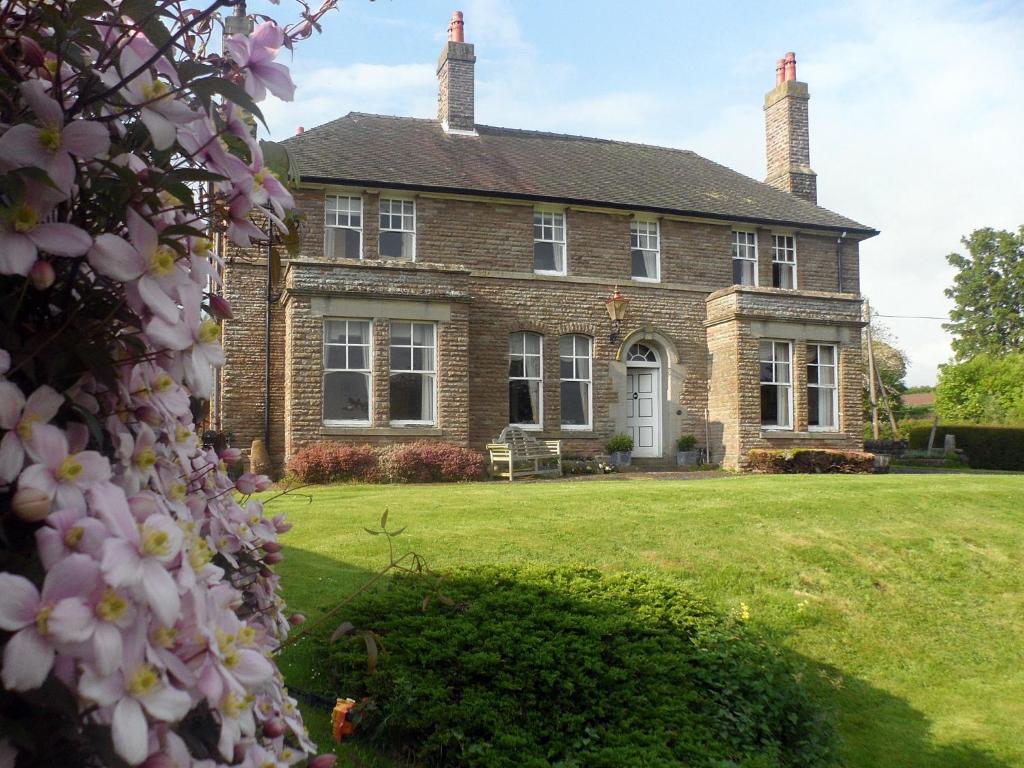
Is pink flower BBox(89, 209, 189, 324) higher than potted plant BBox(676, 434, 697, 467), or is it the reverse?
pink flower BBox(89, 209, 189, 324)

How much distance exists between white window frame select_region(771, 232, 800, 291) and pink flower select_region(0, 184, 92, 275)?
76.9ft

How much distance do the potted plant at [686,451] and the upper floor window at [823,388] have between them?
3252mm

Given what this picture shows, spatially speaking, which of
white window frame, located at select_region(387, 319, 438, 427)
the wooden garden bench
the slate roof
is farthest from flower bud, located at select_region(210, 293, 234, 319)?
the slate roof

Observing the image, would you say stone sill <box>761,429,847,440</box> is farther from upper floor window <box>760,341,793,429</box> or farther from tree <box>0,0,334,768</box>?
tree <box>0,0,334,768</box>

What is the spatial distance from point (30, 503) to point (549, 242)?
20.5m

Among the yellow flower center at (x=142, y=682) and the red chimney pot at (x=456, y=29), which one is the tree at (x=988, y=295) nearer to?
the red chimney pot at (x=456, y=29)

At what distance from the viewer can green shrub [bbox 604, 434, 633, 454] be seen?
2039cm

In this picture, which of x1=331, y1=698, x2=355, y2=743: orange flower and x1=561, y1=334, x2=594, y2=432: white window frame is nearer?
x1=331, y1=698, x2=355, y2=743: orange flower

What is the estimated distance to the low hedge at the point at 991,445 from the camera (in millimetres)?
28203

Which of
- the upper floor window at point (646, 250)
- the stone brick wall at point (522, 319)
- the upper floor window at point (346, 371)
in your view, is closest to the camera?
the stone brick wall at point (522, 319)

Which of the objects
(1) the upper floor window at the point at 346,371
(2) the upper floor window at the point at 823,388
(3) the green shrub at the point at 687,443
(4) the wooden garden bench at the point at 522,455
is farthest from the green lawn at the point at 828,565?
(2) the upper floor window at the point at 823,388

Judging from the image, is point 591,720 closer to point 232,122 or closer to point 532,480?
point 232,122

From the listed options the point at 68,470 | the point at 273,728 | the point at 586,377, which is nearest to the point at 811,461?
the point at 586,377

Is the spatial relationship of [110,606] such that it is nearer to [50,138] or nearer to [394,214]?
[50,138]
